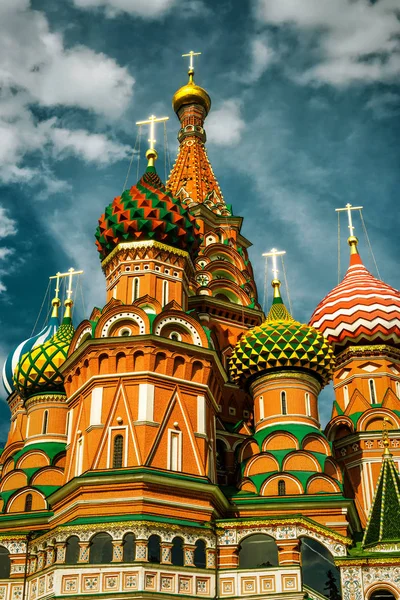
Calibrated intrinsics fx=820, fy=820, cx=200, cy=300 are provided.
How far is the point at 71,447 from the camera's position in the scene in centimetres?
1802

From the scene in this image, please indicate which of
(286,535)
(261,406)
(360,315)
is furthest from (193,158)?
(286,535)

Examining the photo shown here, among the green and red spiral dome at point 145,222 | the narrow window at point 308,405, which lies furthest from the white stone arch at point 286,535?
the green and red spiral dome at point 145,222

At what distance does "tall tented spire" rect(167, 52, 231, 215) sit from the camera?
27336 mm

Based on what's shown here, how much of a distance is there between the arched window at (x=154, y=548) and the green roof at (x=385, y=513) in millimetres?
4046

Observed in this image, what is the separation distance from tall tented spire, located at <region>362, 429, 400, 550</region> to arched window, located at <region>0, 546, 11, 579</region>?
25.1ft

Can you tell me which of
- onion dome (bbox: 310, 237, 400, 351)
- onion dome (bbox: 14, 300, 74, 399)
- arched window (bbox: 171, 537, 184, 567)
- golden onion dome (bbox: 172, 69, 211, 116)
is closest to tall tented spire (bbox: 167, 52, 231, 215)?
golden onion dome (bbox: 172, 69, 211, 116)

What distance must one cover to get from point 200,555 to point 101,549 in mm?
1980

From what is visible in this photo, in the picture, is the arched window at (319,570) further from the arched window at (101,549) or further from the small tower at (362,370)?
the small tower at (362,370)

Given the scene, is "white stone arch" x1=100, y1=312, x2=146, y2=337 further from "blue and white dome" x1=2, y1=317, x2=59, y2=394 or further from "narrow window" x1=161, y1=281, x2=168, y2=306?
"blue and white dome" x1=2, y1=317, x2=59, y2=394

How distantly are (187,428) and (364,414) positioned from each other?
7225 mm

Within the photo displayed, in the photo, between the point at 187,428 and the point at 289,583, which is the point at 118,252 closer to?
the point at 187,428

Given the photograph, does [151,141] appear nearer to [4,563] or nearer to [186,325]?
[186,325]

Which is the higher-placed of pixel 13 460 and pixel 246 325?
pixel 246 325

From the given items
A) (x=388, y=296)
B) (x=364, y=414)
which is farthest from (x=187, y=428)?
(x=388, y=296)
